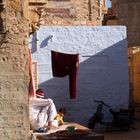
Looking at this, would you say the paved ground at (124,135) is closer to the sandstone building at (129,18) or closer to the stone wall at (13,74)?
the sandstone building at (129,18)

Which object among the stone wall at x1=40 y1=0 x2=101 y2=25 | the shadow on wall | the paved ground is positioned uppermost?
the stone wall at x1=40 y1=0 x2=101 y2=25

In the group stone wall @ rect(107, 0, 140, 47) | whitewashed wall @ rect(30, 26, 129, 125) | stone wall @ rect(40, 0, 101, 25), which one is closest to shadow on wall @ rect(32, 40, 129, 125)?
whitewashed wall @ rect(30, 26, 129, 125)

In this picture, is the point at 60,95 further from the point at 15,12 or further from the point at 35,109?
the point at 15,12

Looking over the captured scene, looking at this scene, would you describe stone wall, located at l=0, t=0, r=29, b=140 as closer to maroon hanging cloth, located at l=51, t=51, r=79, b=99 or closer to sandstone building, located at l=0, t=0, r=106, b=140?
Answer: sandstone building, located at l=0, t=0, r=106, b=140

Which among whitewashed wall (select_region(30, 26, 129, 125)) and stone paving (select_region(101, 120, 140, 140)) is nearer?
stone paving (select_region(101, 120, 140, 140))

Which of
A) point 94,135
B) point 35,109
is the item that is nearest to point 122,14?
point 35,109

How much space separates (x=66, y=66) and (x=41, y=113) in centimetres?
452

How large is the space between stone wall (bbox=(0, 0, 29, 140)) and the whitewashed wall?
937cm

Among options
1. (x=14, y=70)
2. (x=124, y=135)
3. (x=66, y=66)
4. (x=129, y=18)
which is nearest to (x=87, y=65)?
(x=66, y=66)

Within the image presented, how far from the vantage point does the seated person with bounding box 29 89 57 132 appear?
967 centimetres

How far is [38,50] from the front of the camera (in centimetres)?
1470

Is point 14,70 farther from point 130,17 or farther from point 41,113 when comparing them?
point 130,17

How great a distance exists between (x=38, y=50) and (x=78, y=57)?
1.29 m

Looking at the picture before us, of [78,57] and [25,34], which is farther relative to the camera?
[78,57]
